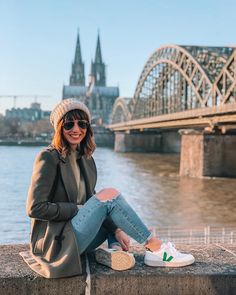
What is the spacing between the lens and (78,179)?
3.49 m

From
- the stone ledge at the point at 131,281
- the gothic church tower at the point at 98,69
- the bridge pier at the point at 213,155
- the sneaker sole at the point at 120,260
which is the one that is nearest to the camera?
the stone ledge at the point at 131,281

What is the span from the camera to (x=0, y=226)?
1323 cm

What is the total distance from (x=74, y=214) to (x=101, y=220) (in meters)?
0.20

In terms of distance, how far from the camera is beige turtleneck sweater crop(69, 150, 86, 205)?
3.46 meters

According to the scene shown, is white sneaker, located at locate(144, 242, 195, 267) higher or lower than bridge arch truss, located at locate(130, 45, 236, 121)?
lower

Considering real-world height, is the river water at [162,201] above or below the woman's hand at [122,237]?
below

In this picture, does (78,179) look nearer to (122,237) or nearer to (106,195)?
(106,195)

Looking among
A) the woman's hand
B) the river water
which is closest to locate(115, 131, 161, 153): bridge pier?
the river water

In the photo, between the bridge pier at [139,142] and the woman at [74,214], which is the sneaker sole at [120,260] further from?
the bridge pier at [139,142]

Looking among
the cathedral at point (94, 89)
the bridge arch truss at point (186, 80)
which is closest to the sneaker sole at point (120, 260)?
the bridge arch truss at point (186, 80)

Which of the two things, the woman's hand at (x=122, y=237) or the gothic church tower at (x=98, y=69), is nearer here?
the woman's hand at (x=122, y=237)

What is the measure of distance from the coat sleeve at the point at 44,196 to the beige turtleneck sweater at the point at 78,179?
20 centimetres

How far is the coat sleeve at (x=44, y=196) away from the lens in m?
3.19

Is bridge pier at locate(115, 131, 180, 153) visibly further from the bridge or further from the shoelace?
the shoelace
